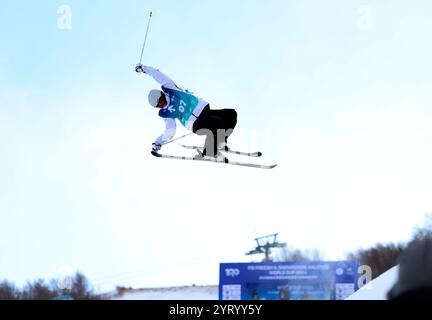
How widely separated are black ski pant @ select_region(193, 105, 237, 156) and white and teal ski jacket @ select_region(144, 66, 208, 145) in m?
0.12


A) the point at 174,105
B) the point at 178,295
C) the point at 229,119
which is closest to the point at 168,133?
the point at 174,105

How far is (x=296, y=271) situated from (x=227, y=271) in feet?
11.3

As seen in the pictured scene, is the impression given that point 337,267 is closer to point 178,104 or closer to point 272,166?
point 272,166

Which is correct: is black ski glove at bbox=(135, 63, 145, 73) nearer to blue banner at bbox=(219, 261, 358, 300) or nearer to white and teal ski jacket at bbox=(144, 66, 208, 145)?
white and teal ski jacket at bbox=(144, 66, 208, 145)

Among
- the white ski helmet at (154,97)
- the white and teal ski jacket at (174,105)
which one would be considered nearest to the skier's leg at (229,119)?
the white and teal ski jacket at (174,105)

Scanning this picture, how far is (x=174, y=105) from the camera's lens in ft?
28.5

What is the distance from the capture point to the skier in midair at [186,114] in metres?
8.11

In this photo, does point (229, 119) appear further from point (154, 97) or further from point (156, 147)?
point (156, 147)

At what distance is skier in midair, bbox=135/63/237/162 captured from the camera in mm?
8109
